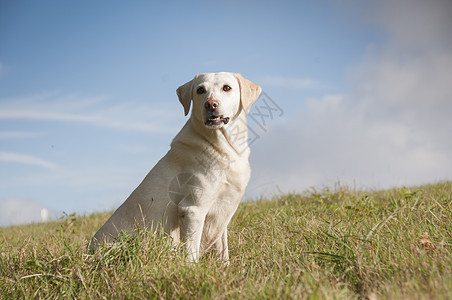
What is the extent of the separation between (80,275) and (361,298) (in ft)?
6.69

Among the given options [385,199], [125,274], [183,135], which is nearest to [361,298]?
[125,274]

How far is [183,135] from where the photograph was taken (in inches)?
152

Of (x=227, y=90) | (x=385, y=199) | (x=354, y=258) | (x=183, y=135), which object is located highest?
(x=227, y=90)

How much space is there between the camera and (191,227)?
140 inches

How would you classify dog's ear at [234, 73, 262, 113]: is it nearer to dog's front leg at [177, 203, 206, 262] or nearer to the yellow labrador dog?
the yellow labrador dog

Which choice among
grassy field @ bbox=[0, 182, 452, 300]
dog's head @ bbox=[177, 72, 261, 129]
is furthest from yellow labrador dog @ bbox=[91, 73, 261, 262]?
grassy field @ bbox=[0, 182, 452, 300]

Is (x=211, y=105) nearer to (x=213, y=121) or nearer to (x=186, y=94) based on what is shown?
(x=213, y=121)

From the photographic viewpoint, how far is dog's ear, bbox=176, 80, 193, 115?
13.1 feet

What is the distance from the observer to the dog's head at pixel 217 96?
144 inches

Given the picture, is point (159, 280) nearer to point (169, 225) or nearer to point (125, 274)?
point (125, 274)

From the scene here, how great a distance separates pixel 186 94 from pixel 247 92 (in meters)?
0.65

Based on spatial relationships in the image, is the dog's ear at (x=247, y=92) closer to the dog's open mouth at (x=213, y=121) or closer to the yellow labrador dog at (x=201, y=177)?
the yellow labrador dog at (x=201, y=177)

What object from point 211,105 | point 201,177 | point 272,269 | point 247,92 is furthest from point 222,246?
point 247,92

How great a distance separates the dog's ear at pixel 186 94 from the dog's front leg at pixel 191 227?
42.0 inches
